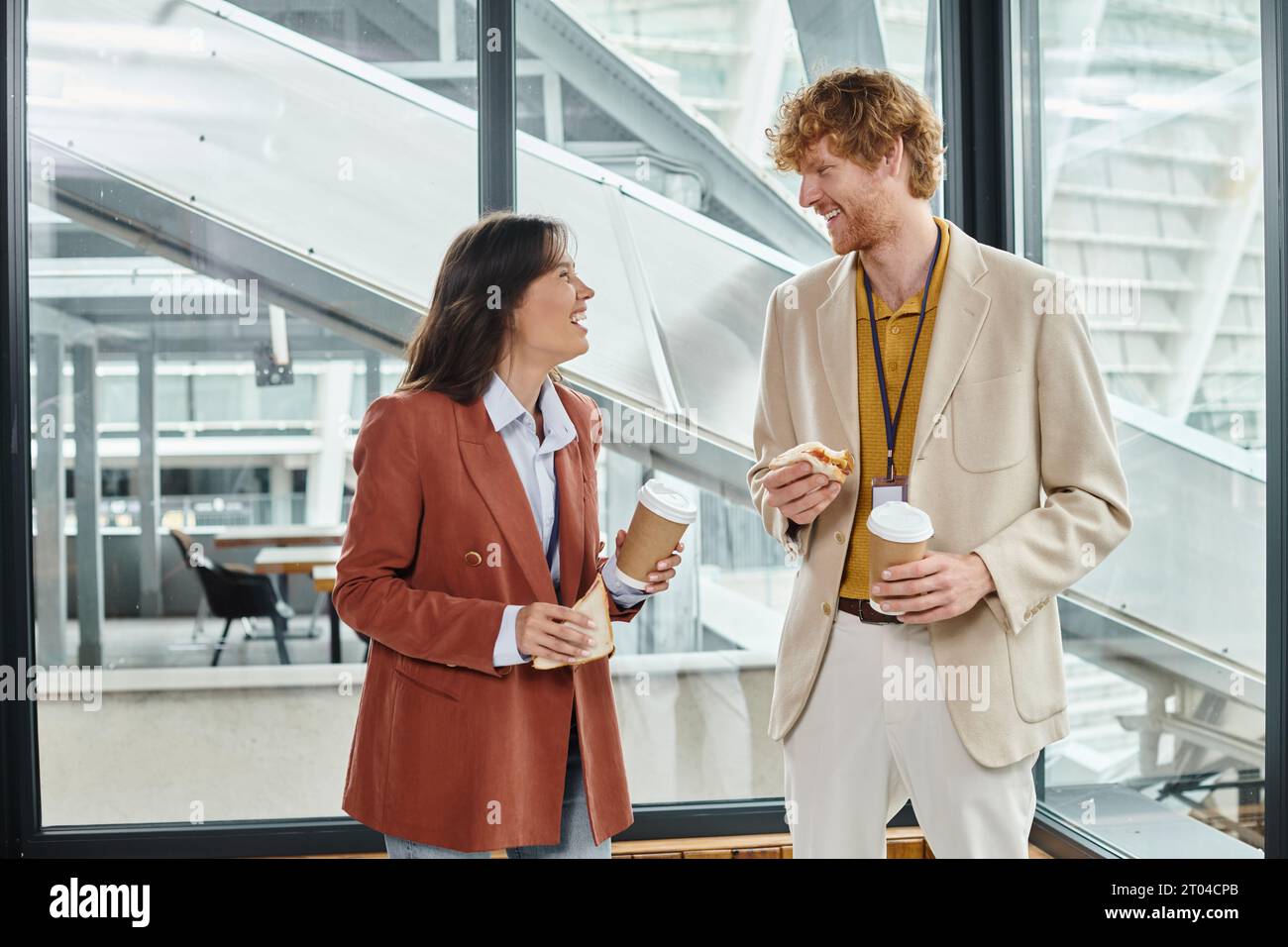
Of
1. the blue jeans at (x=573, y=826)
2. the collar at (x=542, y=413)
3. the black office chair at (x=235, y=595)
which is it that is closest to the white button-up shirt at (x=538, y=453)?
the collar at (x=542, y=413)

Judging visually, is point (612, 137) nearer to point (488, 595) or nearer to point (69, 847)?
point (488, 595)

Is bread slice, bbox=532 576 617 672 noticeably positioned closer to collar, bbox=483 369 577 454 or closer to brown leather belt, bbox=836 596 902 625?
collar, bbox=483 369 577 454

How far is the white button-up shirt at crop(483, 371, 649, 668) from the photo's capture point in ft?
4.85

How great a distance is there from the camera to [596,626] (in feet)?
4.49

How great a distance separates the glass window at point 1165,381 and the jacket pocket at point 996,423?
780 millimetres

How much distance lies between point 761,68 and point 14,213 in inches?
79.8

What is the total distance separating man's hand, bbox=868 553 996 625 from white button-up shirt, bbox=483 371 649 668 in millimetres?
364

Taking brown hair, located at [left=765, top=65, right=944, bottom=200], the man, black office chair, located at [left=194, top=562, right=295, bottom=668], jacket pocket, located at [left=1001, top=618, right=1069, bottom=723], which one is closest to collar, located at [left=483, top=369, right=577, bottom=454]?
the man

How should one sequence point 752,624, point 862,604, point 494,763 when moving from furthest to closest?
point 752,624 < point 862,604 < point 494,763

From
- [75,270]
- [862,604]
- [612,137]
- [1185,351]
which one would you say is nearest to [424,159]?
[612,137]

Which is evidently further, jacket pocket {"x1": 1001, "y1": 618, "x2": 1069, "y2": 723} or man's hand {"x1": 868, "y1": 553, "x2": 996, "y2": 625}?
jacket pocket {"x1": 1001, "y1": 618, "x2": 1069, "y2": 723}

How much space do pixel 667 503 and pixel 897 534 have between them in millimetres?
310

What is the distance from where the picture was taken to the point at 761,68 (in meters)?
2.81

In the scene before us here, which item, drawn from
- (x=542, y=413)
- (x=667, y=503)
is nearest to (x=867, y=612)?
(x=667, y=503)
